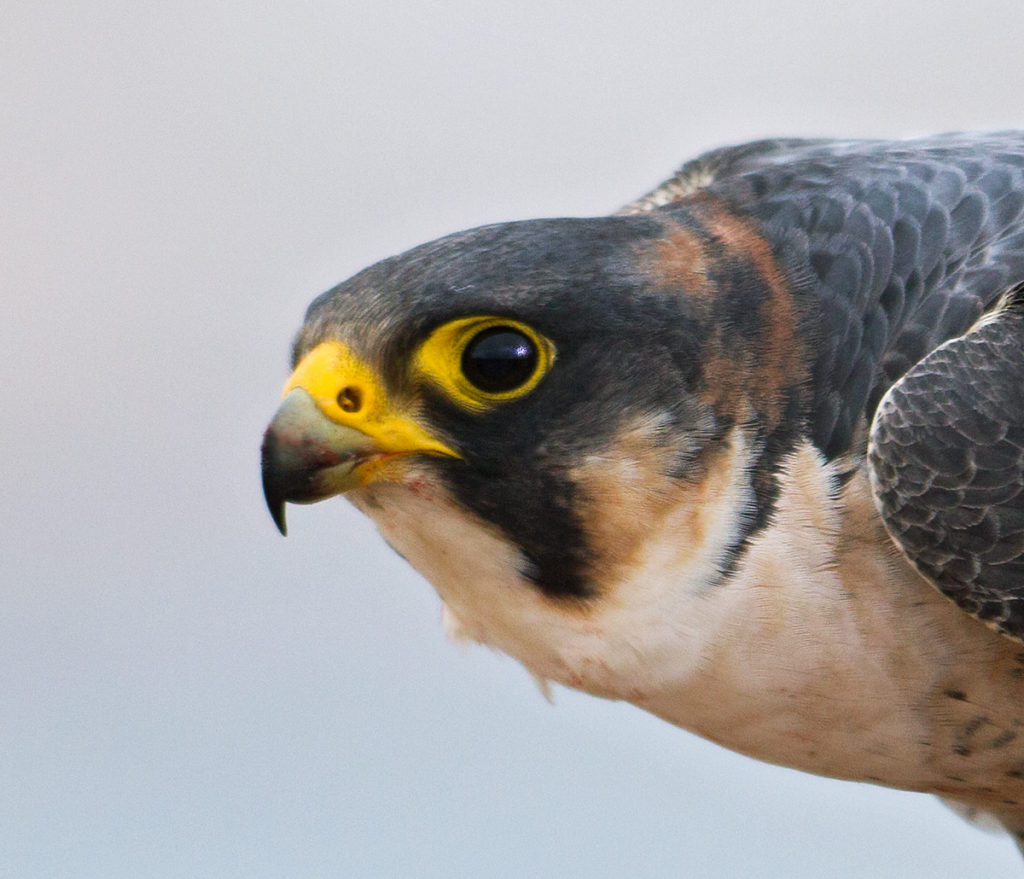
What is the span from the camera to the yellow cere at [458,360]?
1518 millimetres

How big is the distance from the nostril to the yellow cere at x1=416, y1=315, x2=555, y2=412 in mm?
71

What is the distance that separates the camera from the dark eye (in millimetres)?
1516

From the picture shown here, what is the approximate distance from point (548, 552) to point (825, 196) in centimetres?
60

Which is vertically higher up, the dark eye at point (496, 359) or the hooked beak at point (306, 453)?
the dark eye at point (496, 359)

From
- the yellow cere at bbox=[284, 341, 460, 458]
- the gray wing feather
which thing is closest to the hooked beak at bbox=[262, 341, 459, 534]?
the yellow cere at bbox=[284, 341, 460, 458]

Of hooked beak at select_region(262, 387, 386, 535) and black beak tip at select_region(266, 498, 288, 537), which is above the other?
hooked beak at select_region(262, 387, 386, 535)

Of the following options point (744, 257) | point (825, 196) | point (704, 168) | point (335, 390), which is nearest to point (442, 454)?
point (335, 390)

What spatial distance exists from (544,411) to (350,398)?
21 centimetres

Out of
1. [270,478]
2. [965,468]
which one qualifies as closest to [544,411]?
[270,478]

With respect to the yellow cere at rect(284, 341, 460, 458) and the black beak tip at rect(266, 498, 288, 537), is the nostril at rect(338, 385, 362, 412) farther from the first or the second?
the black beak tip at rect(266, 498, 288, 537)

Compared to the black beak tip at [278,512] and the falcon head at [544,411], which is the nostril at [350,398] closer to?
the falcon head at [544,411]

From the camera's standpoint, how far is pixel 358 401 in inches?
59.9

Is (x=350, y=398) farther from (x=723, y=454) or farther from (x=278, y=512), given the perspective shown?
(x=723, y=454)

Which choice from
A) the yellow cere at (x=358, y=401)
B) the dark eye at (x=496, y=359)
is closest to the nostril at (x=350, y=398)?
the yellow cere at (x=358, y=401)
